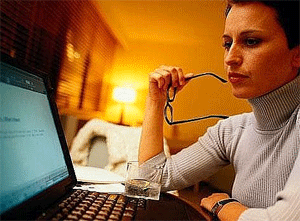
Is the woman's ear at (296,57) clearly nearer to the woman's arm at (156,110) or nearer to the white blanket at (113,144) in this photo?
the woman's arm at (156,110)

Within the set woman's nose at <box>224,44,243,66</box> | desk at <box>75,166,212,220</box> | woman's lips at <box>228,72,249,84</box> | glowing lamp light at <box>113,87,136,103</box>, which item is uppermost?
glowing lamp light at <box>113,87,136,103</box>

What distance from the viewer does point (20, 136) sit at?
41 centimetres

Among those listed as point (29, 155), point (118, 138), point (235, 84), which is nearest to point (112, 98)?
point (118, 138)

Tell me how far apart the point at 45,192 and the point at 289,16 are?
66 cm

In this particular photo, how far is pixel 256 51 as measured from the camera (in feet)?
2.49

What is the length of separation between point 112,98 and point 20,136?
442cm

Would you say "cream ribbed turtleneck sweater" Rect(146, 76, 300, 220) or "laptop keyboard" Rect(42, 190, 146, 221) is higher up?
"cream ribbed turtleneck sweater" Rect(146, 76, 300, 220)

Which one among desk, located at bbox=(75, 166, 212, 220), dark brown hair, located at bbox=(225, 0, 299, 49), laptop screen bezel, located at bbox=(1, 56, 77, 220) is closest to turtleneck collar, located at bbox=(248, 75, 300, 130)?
dark brown hair, located at bbox=(225, 0, 299, 49)

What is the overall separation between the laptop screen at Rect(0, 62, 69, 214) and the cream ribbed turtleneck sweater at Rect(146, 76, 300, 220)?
390 millimetres

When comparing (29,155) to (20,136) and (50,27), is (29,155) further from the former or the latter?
(50,27)

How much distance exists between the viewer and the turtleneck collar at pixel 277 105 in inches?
32.2

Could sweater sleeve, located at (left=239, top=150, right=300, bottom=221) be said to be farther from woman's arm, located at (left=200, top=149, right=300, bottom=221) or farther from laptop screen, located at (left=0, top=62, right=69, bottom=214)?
laptop screen, located at (left=0, top=62, right=69, bottom=214)

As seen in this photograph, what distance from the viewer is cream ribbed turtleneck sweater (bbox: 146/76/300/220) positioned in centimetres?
77

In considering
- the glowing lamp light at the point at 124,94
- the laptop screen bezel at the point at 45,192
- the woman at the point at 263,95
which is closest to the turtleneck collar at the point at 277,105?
the woman at the point at 263,95
